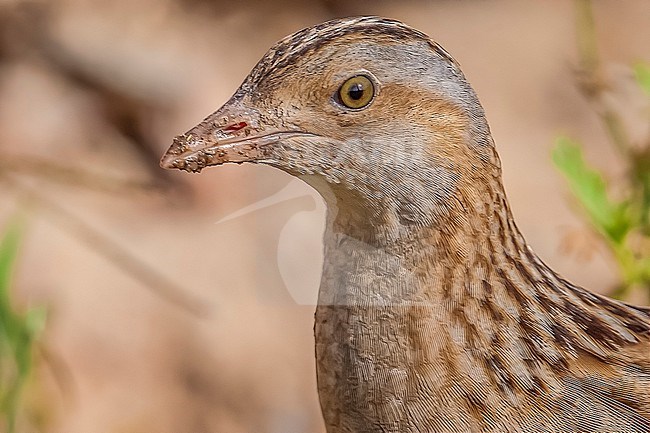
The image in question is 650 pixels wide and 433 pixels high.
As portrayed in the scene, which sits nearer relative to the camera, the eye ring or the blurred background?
the eye ring

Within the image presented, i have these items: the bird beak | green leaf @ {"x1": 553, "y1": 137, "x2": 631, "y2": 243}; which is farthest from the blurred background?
the bird beak

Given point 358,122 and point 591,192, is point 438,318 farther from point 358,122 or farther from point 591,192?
point 591,192

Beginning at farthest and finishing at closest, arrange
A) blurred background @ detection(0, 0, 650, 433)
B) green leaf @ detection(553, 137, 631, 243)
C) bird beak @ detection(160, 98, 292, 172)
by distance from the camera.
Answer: blurred background @ detection(0, 0, 650, 433) < green leaf @ detection(553, 137, 631, 243) < bird beak @ detection(160, 98, 292, 172)

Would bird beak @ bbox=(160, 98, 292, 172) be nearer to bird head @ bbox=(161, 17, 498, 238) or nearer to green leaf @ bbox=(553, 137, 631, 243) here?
bird head @ bbox=(161, 17, 498, 238)

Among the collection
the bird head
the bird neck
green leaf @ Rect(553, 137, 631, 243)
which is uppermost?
green leaf @ Rect(553, 137, 631, 243)

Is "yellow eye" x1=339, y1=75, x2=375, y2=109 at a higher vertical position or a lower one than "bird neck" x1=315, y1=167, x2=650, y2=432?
higher

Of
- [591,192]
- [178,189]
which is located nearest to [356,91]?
[591,192]

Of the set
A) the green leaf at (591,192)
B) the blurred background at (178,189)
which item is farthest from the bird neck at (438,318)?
the blurred background at (178,189)
